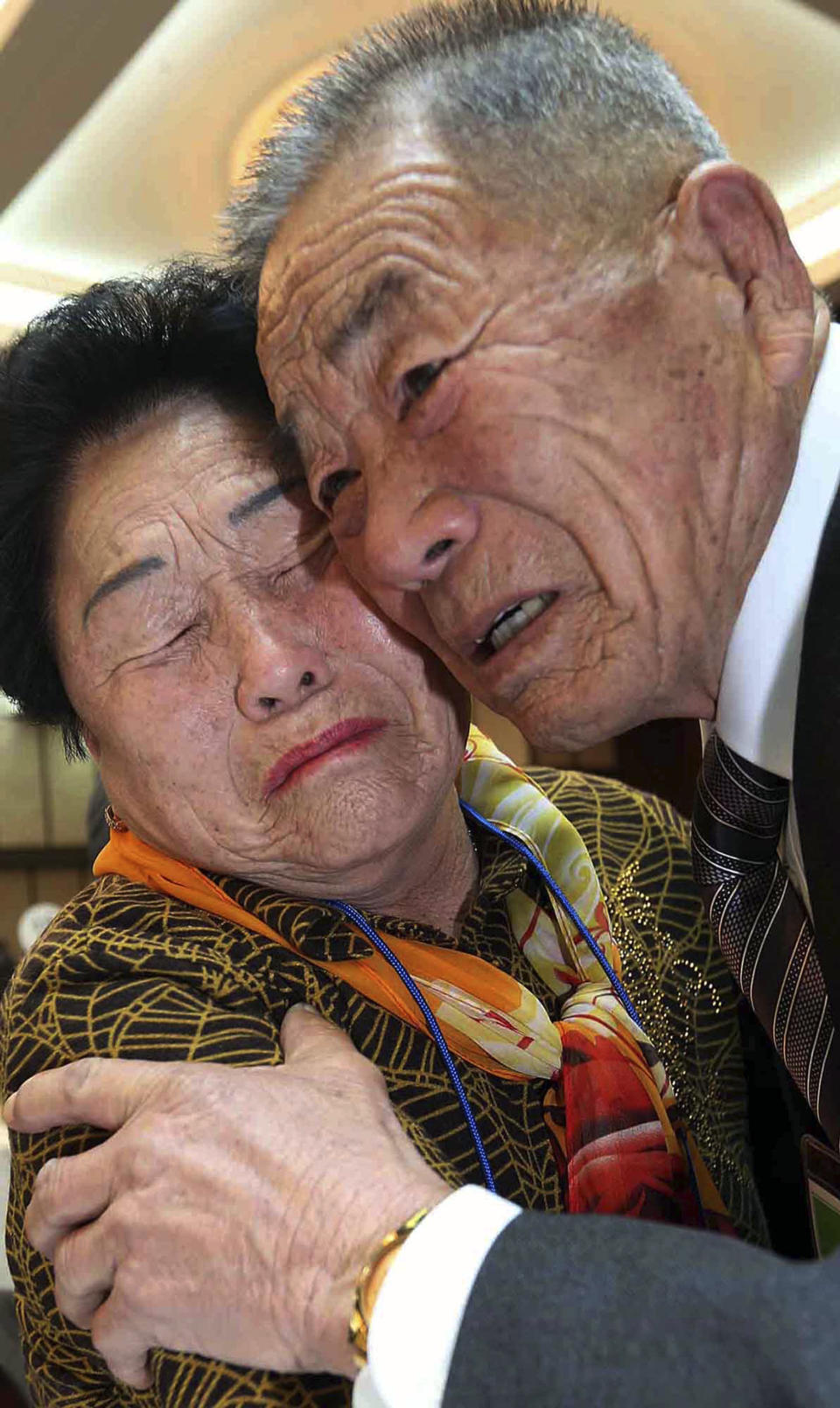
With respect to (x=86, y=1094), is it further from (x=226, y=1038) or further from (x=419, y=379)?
(x=419, y=379)

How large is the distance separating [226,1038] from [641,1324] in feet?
2.06

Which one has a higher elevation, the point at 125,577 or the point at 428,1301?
the point at 125,577

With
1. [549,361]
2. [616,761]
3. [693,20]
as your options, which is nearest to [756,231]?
[549,361]

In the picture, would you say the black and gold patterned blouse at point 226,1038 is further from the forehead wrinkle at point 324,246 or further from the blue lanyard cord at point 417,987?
the forehead wrinkle at point 324,246

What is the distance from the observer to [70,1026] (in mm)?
1336

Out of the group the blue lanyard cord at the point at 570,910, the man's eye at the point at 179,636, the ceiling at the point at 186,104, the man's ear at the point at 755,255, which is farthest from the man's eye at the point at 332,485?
the ceiling at the point at 186,104

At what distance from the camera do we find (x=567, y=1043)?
152 centimetres

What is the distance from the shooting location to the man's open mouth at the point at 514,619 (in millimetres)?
1320

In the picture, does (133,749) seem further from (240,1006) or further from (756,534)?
(756,534)

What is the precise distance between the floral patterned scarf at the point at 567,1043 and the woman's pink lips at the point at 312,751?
0.50 ft

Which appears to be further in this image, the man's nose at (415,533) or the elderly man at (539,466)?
the man's nose at (415,533)

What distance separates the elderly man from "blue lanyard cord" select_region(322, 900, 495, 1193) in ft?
0.55

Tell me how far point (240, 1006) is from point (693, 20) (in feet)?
13.6

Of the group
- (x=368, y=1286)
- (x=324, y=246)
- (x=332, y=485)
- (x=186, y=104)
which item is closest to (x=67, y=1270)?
(x=368, y=1286)
